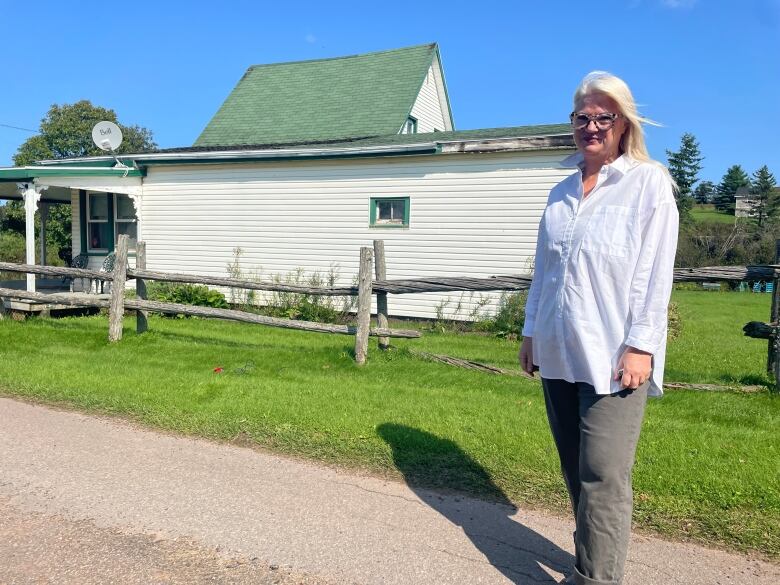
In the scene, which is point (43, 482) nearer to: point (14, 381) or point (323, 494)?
point (323, 494)

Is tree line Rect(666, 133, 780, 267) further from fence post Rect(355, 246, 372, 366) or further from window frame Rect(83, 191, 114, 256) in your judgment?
window frame Rect(83, 191, 114, 256)

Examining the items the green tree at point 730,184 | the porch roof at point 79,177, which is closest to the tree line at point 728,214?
the green tree at point 730,184

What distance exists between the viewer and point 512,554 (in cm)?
331

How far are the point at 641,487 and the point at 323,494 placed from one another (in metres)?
1.93

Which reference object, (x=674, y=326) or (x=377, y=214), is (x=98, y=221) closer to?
(x=377, y=214)

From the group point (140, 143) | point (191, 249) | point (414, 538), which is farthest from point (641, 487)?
point (140, 143)

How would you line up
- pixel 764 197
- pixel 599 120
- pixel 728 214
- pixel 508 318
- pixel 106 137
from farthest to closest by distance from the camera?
pixel 728 214, pixel 764 197, pixel 106 137, pixel 508 318, pixel 599 120

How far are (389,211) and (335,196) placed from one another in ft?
3.83

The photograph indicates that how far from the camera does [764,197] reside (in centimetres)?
5684

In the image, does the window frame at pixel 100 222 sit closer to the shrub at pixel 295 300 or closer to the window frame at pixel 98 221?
the window frame at pixel 98 221

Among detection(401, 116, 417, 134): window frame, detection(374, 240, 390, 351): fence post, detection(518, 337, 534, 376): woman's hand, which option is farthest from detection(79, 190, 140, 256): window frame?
detection(518, 337, 534, 376): woman's hand

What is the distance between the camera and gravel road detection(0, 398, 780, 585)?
311cm

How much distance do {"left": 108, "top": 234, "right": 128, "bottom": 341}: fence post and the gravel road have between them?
4496 mm

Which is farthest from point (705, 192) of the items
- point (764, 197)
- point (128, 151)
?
point (128, 151)
